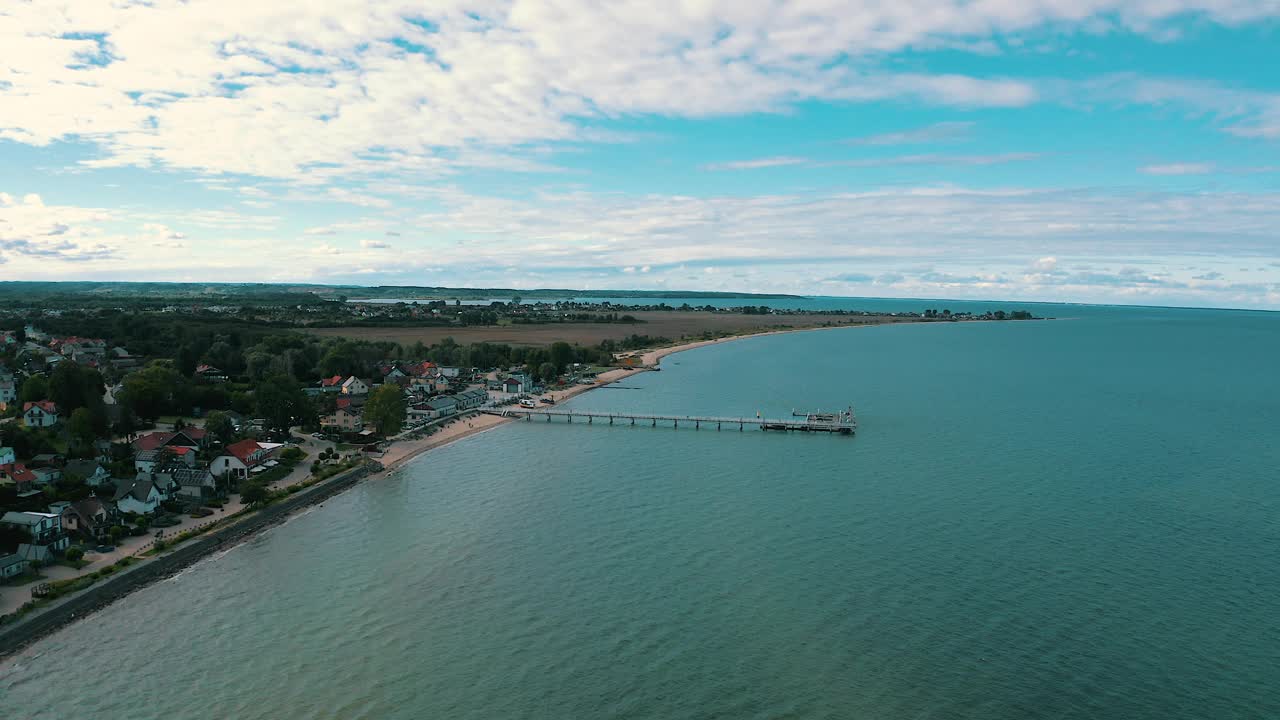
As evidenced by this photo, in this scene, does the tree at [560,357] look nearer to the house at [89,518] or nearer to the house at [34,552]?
the house at [89,518]

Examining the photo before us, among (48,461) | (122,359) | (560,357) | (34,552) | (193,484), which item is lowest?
(34,552)

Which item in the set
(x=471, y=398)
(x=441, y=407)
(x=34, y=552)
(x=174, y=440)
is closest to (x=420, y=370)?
(x=471, y=398)

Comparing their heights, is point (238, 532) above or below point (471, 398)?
below

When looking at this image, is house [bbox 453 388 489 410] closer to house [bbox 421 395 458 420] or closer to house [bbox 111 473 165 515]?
house [bbox 421 395 458 420]

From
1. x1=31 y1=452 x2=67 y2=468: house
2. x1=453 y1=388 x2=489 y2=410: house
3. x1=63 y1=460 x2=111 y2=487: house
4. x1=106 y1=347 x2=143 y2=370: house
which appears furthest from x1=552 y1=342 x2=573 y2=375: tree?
x1=63 y1=460 x2=111 y2=487: house

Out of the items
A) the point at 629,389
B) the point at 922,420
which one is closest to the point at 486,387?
the point at 629,389

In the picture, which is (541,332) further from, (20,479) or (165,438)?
(20,479)

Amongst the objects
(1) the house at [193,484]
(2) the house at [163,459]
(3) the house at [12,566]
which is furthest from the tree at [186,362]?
(3) the house at [12,566]

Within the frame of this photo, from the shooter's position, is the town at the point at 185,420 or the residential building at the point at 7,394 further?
the residential building at the point at 7,394
